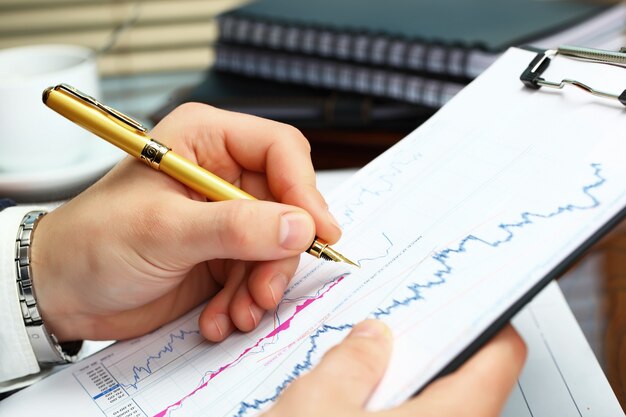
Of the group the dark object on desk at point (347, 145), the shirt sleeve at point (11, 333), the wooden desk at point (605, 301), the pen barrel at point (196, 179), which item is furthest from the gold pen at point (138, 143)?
the dark object on desk at point (347, 145)

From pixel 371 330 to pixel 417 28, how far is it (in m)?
0.53

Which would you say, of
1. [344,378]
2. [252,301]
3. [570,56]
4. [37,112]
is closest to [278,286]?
[252,301]

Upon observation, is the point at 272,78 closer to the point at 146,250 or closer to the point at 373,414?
the point at 146,250

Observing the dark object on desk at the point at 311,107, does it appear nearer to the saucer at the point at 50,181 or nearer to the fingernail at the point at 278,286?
the saucer at the point at 50,181

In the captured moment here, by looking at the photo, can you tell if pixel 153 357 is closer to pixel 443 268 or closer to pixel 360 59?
pixel 443 268

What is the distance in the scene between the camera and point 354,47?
790 mm

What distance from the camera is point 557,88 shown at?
1.47 ft

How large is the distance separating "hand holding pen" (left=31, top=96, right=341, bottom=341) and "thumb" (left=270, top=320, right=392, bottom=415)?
0.31 feet

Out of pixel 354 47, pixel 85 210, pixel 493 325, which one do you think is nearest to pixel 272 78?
pixel 354 47

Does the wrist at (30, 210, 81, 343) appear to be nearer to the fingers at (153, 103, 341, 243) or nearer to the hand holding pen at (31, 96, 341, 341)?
the hand holding pen at (31, 96, 341, 341)

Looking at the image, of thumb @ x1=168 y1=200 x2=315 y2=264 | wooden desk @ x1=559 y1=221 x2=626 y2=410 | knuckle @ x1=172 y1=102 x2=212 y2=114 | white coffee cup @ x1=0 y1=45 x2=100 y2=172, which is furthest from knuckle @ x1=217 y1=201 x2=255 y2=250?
white coffee cup @ x1=0 y1=45 x2=100 y2=172

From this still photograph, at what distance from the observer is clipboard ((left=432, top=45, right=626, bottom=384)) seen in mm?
317

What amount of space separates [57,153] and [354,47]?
0.34m

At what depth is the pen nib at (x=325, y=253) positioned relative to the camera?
0.41 meters
